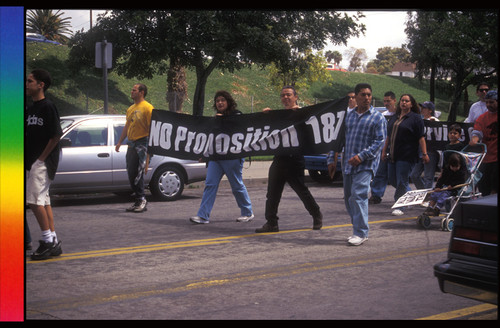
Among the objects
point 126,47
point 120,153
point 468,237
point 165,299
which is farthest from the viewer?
point 126,47

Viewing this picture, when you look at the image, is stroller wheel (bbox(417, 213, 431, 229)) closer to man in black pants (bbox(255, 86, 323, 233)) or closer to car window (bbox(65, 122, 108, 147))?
man in black pants (bbox(255, 86, 323, 233))

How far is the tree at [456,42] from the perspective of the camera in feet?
97.9

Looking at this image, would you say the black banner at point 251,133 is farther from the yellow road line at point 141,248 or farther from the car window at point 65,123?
the car window at point 65,123

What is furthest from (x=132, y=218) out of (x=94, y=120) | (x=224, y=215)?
(x=94, y=120)

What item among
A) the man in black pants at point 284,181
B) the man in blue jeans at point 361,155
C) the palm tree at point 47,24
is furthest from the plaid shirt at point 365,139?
the palm tree at point 47,24

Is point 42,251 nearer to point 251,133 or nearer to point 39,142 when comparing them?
point 39,142

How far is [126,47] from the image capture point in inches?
858

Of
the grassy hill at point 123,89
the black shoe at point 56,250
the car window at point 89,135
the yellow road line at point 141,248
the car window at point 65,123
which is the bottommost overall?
the yellow road line at point 141,248

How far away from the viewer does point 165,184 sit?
12.3 m

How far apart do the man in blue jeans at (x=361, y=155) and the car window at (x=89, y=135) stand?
208 inches

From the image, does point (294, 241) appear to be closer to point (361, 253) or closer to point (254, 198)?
point (361, 253)

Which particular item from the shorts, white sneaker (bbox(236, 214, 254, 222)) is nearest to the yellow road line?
the shorts

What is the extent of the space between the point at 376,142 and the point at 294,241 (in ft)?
5.19

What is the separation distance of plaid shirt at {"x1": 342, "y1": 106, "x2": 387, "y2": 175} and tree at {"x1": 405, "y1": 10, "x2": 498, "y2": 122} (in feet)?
59.1
